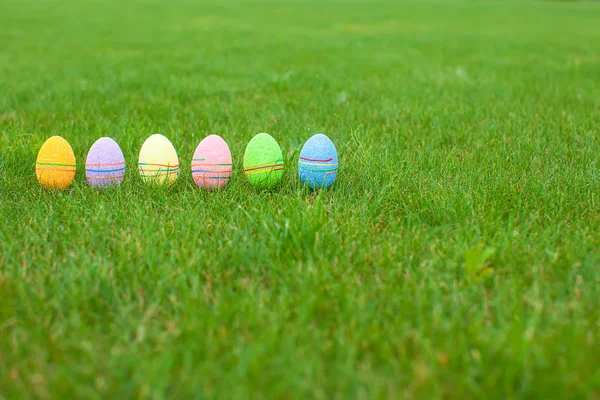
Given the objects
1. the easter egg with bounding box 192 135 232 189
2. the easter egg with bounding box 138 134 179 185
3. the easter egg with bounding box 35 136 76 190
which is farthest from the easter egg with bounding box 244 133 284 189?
the easter egg with bounding box 35 136 76 190

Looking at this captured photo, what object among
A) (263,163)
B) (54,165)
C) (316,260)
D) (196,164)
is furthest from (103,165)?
(316,260)

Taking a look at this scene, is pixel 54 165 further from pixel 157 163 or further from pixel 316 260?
pixel 316 260

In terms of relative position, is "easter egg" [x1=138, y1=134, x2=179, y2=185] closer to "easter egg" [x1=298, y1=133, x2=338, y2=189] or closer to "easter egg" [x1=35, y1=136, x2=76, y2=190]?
"easter egg" [x1=35, y1=136, x2=76, y2=190]

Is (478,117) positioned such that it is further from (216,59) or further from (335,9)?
(335,9)

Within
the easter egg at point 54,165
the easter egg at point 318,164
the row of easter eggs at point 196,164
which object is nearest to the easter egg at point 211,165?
the row of easter eggs at point 196,164

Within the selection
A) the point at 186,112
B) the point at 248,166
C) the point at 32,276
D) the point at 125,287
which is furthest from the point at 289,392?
the point at 186,112

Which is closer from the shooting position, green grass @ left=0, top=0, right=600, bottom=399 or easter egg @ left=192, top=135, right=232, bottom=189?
green grass @ left=0, top=0, right=600, bottom=399

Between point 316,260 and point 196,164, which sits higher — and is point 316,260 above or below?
below

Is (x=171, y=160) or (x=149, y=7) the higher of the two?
(x=149, y=7)
